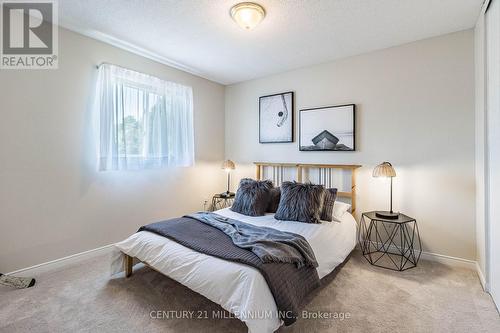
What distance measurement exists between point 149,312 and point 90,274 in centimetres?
102

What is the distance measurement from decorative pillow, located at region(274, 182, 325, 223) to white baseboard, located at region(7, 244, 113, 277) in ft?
7.09

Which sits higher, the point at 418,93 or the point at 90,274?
the point at 418,93

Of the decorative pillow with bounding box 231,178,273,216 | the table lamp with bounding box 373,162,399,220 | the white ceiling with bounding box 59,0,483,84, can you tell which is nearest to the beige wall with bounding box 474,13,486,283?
the white ceiling with bounding box 59,0,483,84

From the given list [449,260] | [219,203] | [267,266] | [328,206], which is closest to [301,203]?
[328,206]

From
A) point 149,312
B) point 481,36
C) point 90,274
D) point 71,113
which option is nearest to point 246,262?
point 149,312

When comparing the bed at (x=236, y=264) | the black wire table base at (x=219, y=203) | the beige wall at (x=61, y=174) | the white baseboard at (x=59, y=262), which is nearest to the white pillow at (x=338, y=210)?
the bed at (x=236, y=264)

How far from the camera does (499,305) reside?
1873 mm

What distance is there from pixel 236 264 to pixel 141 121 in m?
2.41

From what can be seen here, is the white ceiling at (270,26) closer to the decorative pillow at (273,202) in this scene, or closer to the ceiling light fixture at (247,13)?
the ceiling light fixture at (247,13)

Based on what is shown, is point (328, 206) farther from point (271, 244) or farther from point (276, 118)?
point (276, 118)

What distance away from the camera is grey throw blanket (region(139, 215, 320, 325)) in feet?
5.15

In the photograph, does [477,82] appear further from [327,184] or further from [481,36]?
[327,184]

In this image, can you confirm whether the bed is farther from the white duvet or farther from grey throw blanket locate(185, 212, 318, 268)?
grey throw blanket locate(185, 212, 318, 268)

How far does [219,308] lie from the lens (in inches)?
76.8
